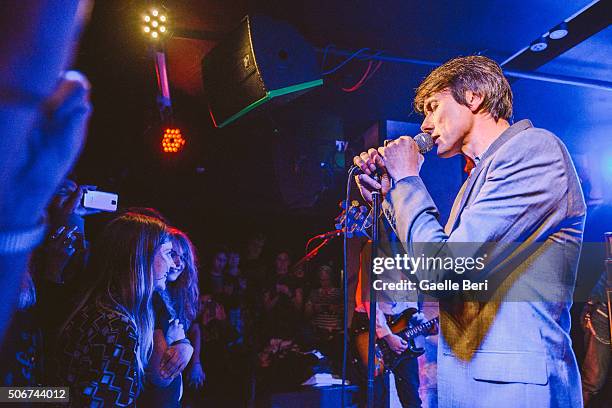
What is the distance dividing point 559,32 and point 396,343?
306 cm

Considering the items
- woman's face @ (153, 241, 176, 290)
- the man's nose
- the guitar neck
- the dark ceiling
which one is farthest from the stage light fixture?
the guitar neck

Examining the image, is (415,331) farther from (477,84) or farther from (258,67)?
(477,84)

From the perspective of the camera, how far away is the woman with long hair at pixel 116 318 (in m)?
1.61

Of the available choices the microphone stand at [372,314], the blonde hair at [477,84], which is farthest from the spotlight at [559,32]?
the microphone stand at [372,314]

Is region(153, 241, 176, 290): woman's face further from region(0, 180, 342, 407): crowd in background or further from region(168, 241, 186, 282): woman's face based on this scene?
region(168, 241, 186, 282): woman's face

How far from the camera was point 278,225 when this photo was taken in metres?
7.97

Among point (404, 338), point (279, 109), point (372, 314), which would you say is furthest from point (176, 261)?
point (279, 109)

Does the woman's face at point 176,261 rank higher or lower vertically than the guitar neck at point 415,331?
higher

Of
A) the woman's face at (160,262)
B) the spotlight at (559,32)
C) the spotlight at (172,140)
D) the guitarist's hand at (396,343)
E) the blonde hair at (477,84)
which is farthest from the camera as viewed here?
the spotlight at (172,140)

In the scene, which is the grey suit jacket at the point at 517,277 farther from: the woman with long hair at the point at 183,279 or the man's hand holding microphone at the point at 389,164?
the woman with long hair at the point at 183,279

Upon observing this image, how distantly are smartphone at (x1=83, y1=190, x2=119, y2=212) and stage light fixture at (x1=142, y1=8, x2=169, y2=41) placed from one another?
1.60 meters

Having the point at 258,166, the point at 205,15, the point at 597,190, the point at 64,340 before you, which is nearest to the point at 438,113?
the point at 64,340

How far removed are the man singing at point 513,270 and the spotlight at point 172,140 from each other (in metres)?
5.03

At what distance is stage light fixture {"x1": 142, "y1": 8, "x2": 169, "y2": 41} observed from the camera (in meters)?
3.43
